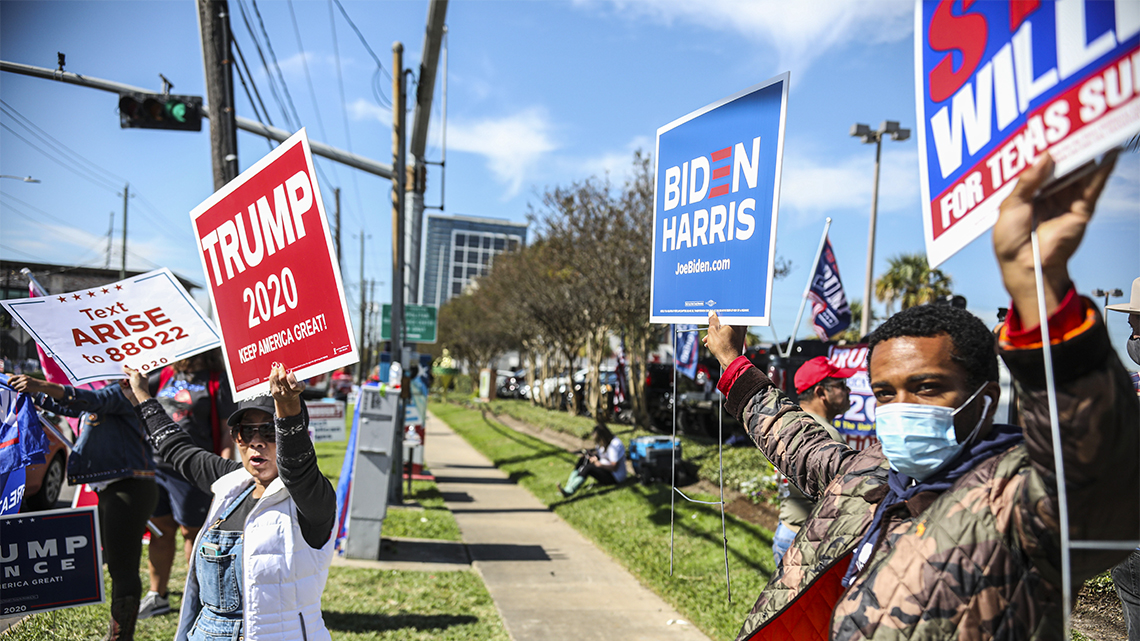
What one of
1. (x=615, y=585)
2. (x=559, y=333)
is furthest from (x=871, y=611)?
(x=559, y=333)

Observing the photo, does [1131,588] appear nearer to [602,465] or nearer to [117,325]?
[117,325]

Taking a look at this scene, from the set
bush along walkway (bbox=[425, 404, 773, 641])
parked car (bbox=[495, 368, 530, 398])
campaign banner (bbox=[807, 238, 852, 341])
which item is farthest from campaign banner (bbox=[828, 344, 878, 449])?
parked car (bbox=[495, 368, 530, 398])

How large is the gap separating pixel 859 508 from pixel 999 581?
1.49ft

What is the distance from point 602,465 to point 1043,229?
10203 mm

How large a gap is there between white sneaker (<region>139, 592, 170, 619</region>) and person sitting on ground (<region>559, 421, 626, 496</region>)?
6646mm

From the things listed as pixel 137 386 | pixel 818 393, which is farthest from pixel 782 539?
pixel 137 386

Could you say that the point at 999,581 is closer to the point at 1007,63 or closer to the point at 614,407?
the point at 1007,63

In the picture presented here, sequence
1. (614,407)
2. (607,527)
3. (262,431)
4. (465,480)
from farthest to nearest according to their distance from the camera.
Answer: (614,407) → (465,480) → (607,527) → (262,431)

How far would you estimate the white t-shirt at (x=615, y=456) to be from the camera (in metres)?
11.2

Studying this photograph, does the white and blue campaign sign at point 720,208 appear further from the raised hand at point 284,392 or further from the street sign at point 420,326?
the street sign at point 420,326

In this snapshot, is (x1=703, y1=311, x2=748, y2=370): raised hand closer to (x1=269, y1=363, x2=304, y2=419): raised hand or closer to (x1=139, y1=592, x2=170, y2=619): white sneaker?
(x1=269, y1=363, x2=304, y2=419): raised hand

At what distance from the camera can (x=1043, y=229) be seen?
123cm

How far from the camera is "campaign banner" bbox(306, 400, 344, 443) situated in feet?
33.5

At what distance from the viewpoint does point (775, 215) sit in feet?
9.29
